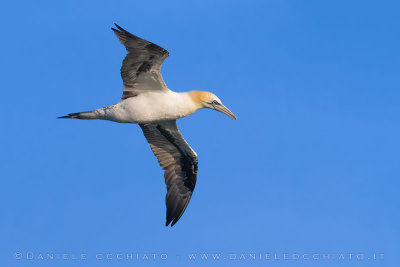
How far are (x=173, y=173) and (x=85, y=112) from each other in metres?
3.89

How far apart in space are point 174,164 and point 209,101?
2859 mm

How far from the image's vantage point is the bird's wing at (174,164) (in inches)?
766

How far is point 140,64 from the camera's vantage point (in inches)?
652

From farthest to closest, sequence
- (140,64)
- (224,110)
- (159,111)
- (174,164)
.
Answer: (174,164) < (224,110) < (159,111) < (140,64)

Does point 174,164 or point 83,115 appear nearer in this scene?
point 83,115

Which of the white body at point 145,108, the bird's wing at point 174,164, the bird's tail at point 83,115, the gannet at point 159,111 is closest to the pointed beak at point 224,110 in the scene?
the gannet at point 159,111

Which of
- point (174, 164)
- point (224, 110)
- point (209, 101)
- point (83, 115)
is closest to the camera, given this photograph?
point (83, 115)

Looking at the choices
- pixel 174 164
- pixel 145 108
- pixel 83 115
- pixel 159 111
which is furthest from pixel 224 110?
pixel 83 115

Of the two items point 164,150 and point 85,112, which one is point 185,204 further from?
point 85,112

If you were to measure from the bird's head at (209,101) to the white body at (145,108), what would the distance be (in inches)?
18.1

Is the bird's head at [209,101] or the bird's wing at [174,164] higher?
the bird's head at [209,101]

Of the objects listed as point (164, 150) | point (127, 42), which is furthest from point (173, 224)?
point (127, 42)

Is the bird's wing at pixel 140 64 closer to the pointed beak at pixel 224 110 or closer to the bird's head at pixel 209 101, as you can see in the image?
the bird's head at pixel 209 101

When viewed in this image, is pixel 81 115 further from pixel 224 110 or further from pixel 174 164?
pixel 224 110
